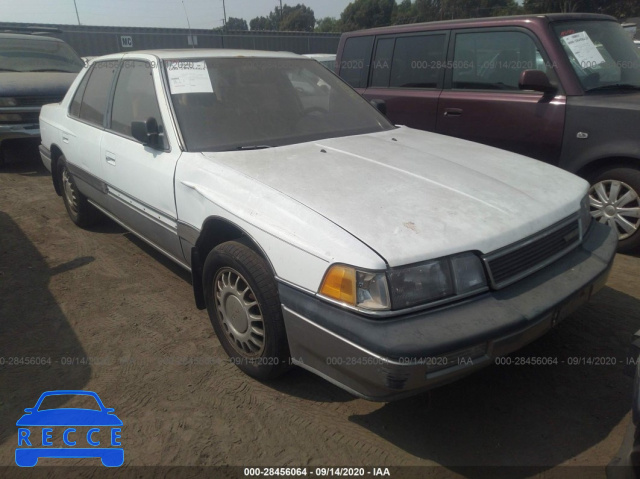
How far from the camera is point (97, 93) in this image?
162 inches

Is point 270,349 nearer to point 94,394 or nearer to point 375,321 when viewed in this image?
point 375,321

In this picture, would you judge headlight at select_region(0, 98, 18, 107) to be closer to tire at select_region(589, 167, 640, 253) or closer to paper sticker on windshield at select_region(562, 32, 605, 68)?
paper sticker on windshield at select_region(562, 32, 605, 68)

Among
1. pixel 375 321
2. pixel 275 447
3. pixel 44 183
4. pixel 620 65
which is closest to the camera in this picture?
pixel 375 321

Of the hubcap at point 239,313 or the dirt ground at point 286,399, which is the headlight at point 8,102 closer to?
the dirt ground at point 286,399

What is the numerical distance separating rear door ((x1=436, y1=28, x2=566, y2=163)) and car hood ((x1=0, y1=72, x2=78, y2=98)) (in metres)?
5.71

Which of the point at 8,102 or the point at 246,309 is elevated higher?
the point at 8,102

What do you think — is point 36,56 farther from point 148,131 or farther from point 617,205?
point 617,205

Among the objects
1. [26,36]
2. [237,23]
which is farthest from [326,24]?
[26,36]

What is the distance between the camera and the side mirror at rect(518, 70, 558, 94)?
13.2ft

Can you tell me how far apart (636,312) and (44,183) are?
22.7 ft

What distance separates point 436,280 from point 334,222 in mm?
478

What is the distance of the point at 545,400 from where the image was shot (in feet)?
7.90

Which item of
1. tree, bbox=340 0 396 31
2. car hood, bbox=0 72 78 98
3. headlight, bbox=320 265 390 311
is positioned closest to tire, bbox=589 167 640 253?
headlight, bbox=320 265 390 311

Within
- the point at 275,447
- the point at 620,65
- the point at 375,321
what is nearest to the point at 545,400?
the point at 375,321
